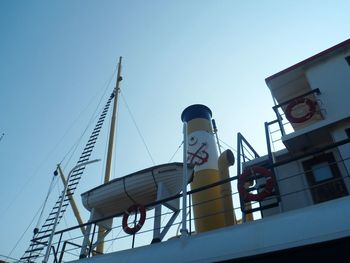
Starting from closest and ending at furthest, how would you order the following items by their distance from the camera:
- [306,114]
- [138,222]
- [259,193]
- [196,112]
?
[259,193] → [138,222] → [306,114] → [196,112]

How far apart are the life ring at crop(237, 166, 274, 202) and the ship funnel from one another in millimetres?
2101

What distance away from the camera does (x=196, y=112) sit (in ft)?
32.1

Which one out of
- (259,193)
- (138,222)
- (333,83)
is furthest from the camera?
(333,83)

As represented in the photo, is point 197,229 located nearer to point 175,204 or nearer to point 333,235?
point 175,204

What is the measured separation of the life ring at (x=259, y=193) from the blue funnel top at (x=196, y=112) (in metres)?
5.03

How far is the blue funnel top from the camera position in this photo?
9727 mm

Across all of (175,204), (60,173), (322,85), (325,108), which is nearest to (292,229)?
(175,204)

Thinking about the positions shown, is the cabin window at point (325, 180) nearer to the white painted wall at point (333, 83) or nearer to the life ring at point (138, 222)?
the white painted wall at point (333, 83)

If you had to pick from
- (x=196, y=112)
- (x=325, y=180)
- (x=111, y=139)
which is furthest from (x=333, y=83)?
(x=111, y=139)

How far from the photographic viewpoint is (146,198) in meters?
7.50

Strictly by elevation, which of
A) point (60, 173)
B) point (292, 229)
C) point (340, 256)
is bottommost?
point (340, 256)

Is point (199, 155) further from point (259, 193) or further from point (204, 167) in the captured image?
point (259, 193)

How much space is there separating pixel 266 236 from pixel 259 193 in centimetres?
106

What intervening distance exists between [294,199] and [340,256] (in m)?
3.01
